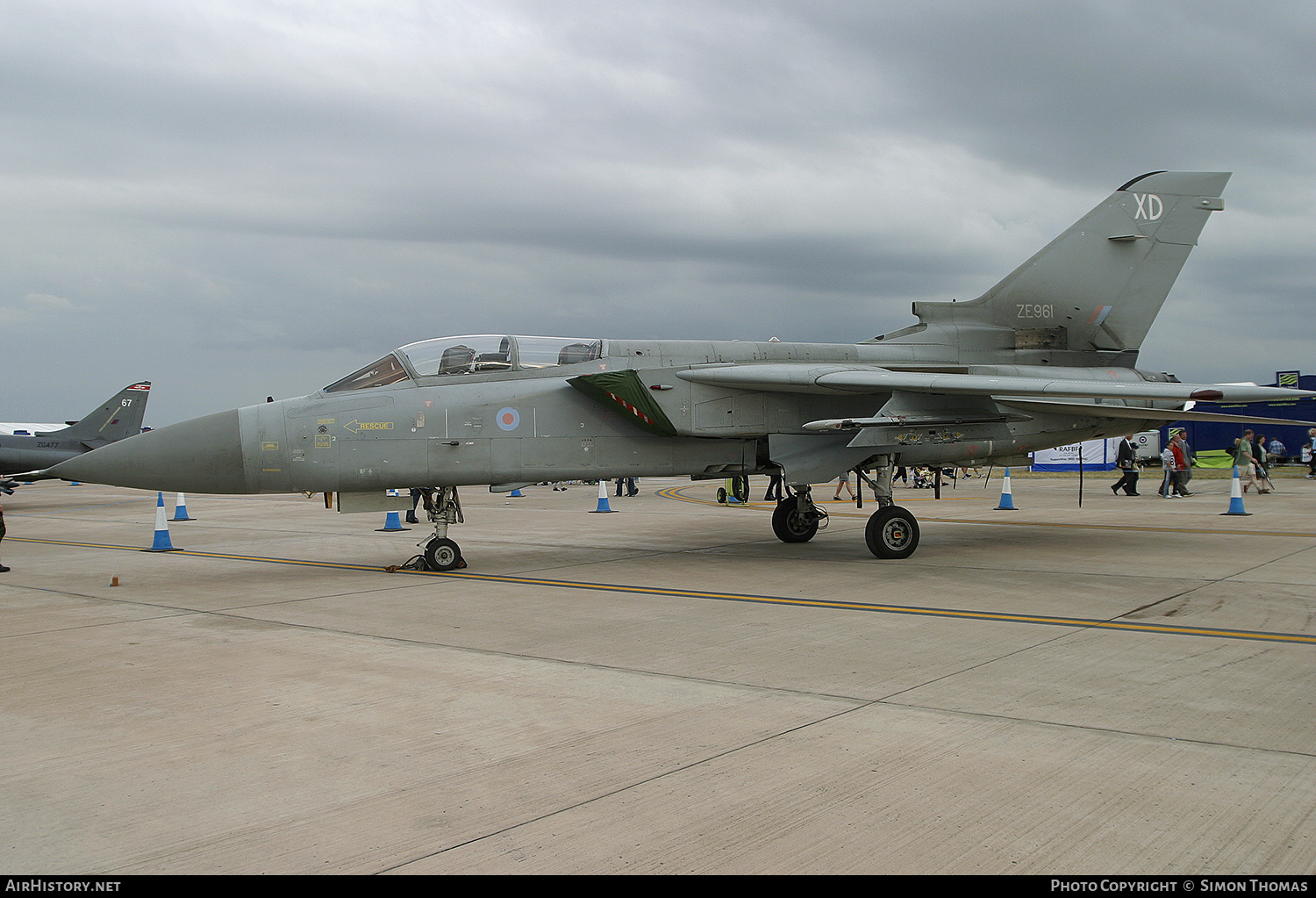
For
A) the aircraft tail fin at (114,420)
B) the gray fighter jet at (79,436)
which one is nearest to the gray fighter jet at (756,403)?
the gray fighter jet at (79,436)

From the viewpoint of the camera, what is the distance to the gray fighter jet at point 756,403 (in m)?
10.0

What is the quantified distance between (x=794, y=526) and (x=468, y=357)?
540 centimetres

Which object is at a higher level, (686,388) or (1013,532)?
(686,388)

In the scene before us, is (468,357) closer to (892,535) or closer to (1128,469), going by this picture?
(892,535)

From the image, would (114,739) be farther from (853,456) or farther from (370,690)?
(853,456)

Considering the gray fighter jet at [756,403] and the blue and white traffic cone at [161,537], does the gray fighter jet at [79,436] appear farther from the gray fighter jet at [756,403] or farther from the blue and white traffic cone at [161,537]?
the gray fighter jet at [756,403]

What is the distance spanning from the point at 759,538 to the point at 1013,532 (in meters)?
3.86

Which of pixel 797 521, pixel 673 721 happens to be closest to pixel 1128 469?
pixel 797 521

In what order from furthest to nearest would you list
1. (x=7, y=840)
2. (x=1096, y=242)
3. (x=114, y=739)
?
(x=1096, y=242) < (x=114, y=739) < (x=7, y=840)

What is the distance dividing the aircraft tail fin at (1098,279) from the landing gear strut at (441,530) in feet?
22.3

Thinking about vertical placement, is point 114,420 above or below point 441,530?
above

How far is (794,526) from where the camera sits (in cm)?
1354

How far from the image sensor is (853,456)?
11.4 m

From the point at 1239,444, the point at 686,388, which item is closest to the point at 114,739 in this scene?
the point at 686,388
